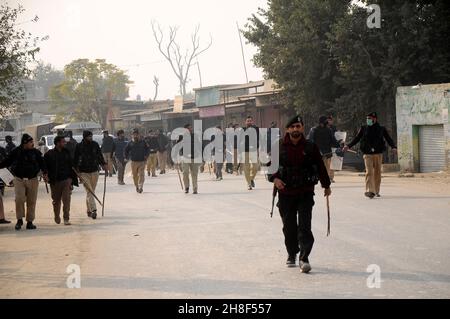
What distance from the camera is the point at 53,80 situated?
149875mm

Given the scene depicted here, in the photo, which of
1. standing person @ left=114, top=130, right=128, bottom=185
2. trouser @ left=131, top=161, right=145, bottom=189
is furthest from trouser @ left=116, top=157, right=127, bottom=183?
trouser @ left=131, top=161, right=145, bottom=189

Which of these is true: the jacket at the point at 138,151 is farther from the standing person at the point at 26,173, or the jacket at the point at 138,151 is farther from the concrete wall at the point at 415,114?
the concrete wall at the point at 415,114

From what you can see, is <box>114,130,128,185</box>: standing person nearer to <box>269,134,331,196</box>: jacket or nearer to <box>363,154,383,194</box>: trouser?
<box>363,154,383,194</box>: trouser

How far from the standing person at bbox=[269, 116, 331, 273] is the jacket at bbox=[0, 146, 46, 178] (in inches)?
289

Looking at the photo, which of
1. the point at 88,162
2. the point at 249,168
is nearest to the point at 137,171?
the point at 249,168

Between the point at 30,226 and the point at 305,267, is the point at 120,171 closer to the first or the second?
the point at 30,226

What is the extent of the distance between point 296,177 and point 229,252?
1846 millimetres

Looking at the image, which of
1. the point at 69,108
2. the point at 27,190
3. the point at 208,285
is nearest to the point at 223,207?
the point at 27,190

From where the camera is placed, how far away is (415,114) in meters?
28.3

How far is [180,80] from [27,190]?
87298mm

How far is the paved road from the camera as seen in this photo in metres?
8.08
